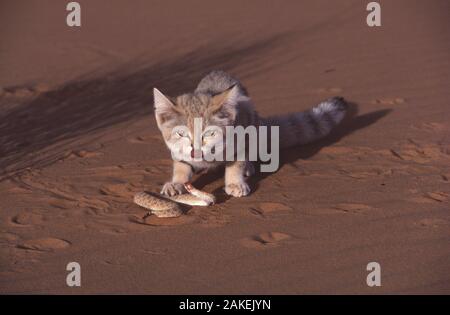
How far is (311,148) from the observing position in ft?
20.5

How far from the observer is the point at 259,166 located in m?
5.90

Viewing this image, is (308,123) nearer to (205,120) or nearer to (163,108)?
(205,120)

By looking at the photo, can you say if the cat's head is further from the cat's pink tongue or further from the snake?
the snake

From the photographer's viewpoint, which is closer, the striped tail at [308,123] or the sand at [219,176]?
the sand at [219,176]

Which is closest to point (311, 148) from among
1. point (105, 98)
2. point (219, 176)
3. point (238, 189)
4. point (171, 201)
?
point (219, 176)

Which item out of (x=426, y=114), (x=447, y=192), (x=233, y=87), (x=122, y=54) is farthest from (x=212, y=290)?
(x=122, y=54)

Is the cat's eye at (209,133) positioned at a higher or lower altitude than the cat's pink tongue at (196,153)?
higher

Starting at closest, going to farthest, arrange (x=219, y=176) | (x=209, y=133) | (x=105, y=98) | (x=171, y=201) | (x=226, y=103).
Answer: (x=171, y=201), (x=209, y=133), (x=226, y=103), (x=219, y=176), (x=105, y=98)

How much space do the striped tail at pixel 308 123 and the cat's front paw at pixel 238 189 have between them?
3.48 ft

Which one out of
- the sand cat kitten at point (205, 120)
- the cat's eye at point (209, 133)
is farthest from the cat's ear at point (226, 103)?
the cat's eye at point (209, 133)

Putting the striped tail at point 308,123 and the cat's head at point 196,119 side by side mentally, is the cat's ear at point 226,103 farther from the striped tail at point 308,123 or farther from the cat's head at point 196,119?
the striped tail at point 308,123

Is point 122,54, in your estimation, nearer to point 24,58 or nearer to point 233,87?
point 24,58

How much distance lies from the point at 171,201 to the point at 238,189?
0.55 metres

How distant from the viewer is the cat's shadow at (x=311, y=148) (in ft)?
18.2
